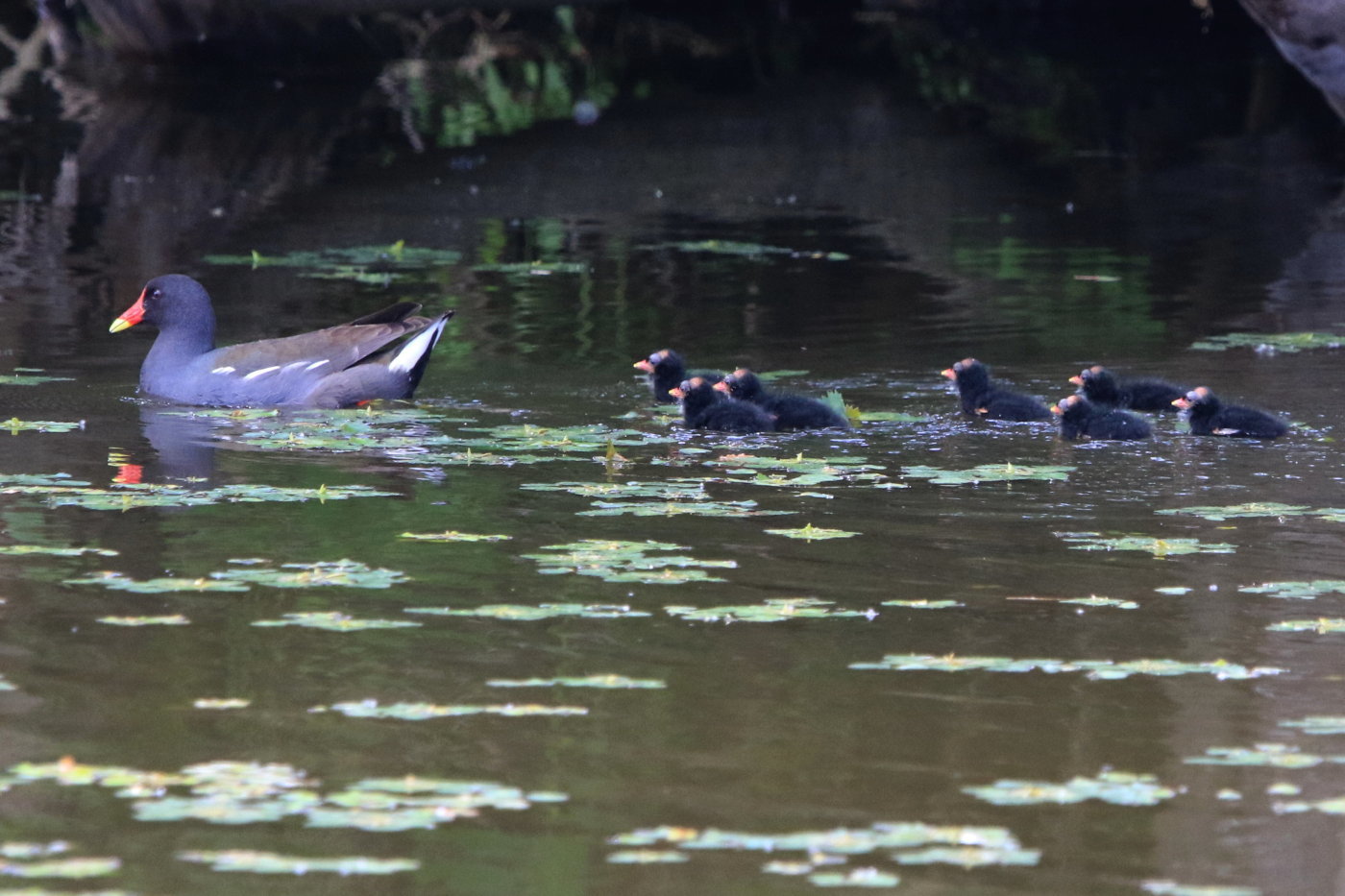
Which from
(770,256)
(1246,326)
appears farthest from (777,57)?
(1246,326)

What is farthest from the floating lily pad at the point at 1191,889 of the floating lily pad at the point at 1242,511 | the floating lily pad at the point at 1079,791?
the floating lily pad at the point at 1242,511

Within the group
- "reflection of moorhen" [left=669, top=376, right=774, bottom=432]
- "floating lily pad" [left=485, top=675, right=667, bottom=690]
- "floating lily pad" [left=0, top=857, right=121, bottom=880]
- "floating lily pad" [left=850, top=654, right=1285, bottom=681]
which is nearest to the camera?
"floating lily pad" [left=0, top=857, right=121, bottom=880]

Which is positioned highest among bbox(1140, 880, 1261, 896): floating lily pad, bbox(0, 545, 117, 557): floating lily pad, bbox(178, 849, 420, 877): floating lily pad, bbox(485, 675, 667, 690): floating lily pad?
bbox(0, 545, 117, 557): floating lily pad

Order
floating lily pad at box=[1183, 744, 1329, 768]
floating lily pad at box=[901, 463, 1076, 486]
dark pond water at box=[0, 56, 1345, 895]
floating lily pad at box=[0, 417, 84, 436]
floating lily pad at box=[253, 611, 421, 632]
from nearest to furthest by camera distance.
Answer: dark pond water at box=[0, 56, 1345, 895] → floating lily pad at box=[1183, 744, 1329, 768] → floating lily pad at box=[253, 611, 421, 632] → floating lily pad at box=[901, 463, 1076, 486] → floating lily pad at box=[0, 417, 84, 436]

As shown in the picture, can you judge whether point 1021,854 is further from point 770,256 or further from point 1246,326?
point 770,256

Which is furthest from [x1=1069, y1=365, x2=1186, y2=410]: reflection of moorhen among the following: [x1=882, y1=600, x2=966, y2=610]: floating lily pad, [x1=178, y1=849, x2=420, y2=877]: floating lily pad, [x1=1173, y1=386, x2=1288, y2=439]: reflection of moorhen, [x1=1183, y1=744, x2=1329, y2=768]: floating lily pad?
[x1=178, y1=849, x2=420, y2=877]: floating lily pad

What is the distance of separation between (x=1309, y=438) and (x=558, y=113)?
67.9ft

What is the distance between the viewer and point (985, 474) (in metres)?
9.60

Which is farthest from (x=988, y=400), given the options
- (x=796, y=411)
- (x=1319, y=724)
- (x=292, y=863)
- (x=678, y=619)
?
(x=292, y=863)

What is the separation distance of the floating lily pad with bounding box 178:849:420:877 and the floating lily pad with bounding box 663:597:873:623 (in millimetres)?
2191

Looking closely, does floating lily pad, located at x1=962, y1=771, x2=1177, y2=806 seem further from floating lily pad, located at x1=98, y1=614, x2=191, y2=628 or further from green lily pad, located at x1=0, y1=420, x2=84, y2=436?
green lily pad, located at x1=0, y1=420, x2=84, y2=436

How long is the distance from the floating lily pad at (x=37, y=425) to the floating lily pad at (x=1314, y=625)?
5.88 metres

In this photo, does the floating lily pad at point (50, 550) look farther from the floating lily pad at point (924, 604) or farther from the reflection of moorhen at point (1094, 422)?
the reflection of moorhen at point (1094, 422)

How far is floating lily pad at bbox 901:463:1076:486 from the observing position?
9500mm
